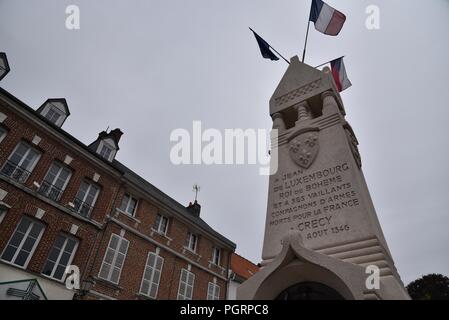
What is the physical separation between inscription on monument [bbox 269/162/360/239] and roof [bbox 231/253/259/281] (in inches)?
820

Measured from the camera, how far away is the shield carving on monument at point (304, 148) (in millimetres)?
5039

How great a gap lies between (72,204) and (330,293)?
14.4 meters

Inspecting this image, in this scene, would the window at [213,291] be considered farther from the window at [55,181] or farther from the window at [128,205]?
the window at [55,181]

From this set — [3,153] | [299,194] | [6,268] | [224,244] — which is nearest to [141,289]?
[6,268]

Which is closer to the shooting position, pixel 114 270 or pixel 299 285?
pixel 299 285

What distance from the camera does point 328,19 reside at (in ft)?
26.0

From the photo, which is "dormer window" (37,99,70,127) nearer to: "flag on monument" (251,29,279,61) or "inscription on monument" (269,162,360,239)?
"flag on monument" (251,29,279,61)

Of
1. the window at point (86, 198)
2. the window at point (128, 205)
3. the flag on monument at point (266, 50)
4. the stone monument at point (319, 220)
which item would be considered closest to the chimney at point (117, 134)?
the window at point (128, 205)

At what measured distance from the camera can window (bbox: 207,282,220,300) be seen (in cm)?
2028

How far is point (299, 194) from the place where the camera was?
476 centimetres

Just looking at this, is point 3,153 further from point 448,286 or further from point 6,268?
point 448,286

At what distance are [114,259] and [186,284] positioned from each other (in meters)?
5.52

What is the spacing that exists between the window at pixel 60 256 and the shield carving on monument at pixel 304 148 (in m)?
12.9

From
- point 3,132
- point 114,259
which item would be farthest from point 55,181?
point 114,259
